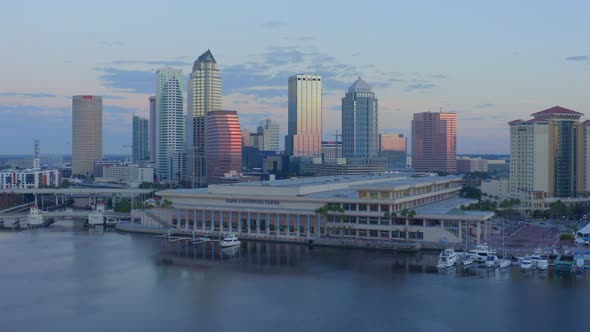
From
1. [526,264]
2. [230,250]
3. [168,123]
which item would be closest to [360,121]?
[168,123]

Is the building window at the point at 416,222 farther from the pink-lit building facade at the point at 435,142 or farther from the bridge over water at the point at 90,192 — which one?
the pink-lit building facade at the point at 435,142

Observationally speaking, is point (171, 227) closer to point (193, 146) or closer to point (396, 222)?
point (396, 222)

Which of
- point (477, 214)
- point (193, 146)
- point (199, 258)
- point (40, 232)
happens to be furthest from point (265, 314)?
point (193, 146)

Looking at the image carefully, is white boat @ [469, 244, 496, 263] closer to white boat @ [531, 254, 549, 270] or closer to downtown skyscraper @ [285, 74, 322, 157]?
white boat @ [531, 254, 549, 270]

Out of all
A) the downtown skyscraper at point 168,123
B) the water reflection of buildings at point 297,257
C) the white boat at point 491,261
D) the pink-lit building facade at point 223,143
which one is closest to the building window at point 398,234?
the water reflection of buildings at point 297,257

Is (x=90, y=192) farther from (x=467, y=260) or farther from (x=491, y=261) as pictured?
(x=491, y=261)

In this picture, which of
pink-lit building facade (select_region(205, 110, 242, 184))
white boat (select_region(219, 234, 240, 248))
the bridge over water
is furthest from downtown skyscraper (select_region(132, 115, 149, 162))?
Result: white boat (select_region(219, 234, 240, 248))
